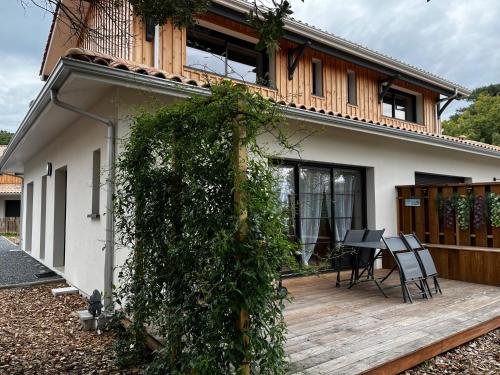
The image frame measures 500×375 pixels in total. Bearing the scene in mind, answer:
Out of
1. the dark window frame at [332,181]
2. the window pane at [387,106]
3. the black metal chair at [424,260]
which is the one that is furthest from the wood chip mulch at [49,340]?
the window pane at [387,106]

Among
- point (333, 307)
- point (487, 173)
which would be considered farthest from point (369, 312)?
point (487, 173)

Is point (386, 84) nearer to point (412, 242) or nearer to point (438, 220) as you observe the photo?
point (438, 220)

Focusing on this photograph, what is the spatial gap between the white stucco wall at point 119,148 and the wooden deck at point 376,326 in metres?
2.14

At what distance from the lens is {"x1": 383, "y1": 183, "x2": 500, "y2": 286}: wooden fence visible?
234 inches

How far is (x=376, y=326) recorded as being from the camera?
3.76 meters

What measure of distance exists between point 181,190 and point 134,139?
713mm

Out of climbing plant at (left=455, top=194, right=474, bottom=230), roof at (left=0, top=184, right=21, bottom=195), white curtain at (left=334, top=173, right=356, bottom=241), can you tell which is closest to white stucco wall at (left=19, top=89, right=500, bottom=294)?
white curtain at (left=334, top=173, right=356, bottom=241)

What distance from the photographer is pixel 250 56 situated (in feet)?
27.6

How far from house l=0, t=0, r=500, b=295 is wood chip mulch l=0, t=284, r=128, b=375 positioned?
53 cm

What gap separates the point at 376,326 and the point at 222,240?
2.47 meters

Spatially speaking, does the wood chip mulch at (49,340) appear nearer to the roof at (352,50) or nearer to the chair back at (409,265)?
the chair back at (409,265)

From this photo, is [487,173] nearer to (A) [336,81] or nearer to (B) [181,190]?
(A) [336,81]

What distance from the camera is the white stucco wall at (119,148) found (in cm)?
485

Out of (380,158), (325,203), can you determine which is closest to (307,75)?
(380,158)
